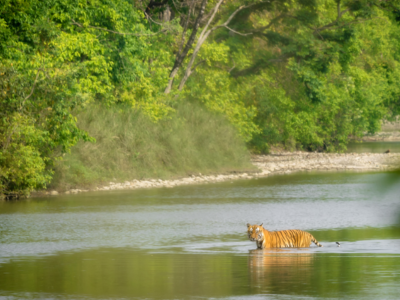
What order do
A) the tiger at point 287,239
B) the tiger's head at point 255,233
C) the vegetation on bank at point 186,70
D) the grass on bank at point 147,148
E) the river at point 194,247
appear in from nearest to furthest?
the river at point 194,247
the tiger's head at point 255,233
the tiger at point 287,239
the vegetation on bank at point 186,70
the grass on bank at point 147,148

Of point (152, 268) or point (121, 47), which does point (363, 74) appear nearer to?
point (121, 47)

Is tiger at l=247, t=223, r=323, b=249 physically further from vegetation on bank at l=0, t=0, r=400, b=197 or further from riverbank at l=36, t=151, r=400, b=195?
riverbank at l=36, t=151, r=400, b=195

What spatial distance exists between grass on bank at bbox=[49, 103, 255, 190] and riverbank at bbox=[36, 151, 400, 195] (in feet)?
1.76

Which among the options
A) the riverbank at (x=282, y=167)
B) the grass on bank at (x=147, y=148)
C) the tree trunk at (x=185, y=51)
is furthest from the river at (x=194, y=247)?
A: the tree trunk at (x=185, y=51)

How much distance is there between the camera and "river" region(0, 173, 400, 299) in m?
8.01

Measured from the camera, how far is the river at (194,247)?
8.01 m

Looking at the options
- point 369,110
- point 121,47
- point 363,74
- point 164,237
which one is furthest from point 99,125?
point 369,110

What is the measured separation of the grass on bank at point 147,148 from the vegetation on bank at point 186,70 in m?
0.30

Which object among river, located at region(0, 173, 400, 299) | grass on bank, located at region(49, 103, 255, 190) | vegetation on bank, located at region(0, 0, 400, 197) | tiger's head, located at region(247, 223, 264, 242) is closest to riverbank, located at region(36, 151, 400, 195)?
grass on bank, located at region(49, 103, 255, 190)

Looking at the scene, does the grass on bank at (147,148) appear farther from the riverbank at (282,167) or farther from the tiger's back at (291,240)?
the tiger's back at (291,240)

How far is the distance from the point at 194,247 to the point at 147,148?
1693cm

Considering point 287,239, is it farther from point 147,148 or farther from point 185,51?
point 185,51

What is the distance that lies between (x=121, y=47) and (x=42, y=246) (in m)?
15.3

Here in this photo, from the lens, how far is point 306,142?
48688 mm
